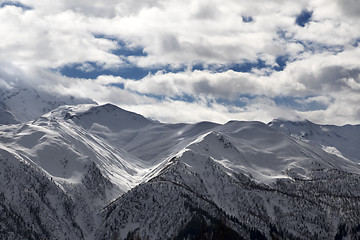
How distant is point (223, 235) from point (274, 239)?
846cm

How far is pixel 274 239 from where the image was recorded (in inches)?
2938

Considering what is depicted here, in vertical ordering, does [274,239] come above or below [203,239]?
above

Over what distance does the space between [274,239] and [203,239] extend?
12.7 metres

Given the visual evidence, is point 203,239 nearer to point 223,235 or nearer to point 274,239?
point 223,235

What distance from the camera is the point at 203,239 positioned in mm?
81250

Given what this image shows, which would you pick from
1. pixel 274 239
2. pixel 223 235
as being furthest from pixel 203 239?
pixel 274 239

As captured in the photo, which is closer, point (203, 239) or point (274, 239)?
point (274, 239)

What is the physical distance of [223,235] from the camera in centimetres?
7838

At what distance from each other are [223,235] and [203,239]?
4.46 m
